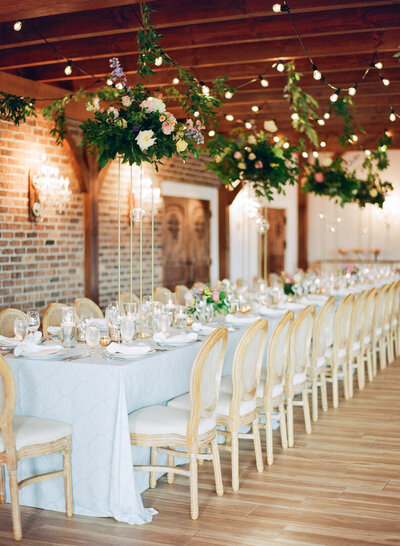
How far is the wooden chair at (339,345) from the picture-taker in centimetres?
647

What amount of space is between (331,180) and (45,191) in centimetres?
425

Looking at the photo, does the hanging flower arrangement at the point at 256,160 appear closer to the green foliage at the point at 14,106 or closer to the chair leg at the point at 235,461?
the green foliage at the point at 14,106

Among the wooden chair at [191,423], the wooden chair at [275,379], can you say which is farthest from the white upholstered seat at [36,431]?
the wooden chair at [275,379]

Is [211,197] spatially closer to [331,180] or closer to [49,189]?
[331,180]

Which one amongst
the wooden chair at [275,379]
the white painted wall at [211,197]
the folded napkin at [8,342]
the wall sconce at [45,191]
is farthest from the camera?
the white painted wall at [211,197]

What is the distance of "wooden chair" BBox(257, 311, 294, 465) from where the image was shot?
495 centimetres

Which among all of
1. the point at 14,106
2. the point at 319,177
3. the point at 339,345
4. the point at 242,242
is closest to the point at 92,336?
the point at 339,345

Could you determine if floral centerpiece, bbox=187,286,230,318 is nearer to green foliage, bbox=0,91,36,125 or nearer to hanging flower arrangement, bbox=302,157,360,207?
green foliage, bbox=0,91,36,125

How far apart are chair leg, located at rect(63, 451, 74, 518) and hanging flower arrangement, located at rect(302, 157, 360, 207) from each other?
281 inches

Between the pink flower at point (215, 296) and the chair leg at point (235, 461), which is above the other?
the pink flower at point (215, 296)

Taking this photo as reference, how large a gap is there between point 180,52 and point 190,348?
12.9ft

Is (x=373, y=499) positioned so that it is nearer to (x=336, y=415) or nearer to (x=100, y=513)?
(x=100, y=513)

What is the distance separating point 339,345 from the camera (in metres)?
6.57

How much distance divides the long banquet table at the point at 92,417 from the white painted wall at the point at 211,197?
745 cm
